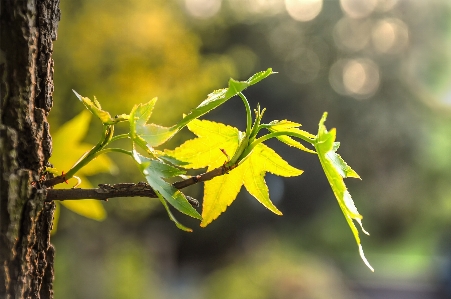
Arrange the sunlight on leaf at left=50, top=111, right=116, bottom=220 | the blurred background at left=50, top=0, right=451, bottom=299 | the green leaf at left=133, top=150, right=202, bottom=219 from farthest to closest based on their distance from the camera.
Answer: the blurred background at left=50, top=0, right=451, bottom=299 → the sunlight on leaf at left=50, top=111, right=116, bottom=220 → the green leaf at left=133, top=150, right=202, bottom=219

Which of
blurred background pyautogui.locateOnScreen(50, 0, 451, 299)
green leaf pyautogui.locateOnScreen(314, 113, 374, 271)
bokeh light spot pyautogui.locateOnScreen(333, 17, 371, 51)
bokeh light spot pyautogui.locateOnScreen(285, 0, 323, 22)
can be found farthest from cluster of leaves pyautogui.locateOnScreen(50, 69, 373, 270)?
bokeh light spot pyautogui.locateOnScreen(333, 17, 371, 51)

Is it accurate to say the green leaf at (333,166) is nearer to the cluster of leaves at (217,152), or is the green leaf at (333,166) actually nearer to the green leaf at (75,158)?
the cluster of leaves at (217,152)

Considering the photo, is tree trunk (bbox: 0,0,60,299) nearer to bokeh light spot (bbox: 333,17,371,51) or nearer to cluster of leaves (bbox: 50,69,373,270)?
cluster of leaves (bbox: 50,69,373,270)

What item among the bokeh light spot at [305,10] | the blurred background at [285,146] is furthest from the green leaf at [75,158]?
the bokeh light spot at [305,10]

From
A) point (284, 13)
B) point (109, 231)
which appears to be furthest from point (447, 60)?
point (109, 231)

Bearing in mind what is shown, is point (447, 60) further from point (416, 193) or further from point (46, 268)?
point (46, 268)

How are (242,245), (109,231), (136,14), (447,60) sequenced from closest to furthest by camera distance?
1. (136,14)
2. (109,231)
3. (242,245)
4. (447,60)
